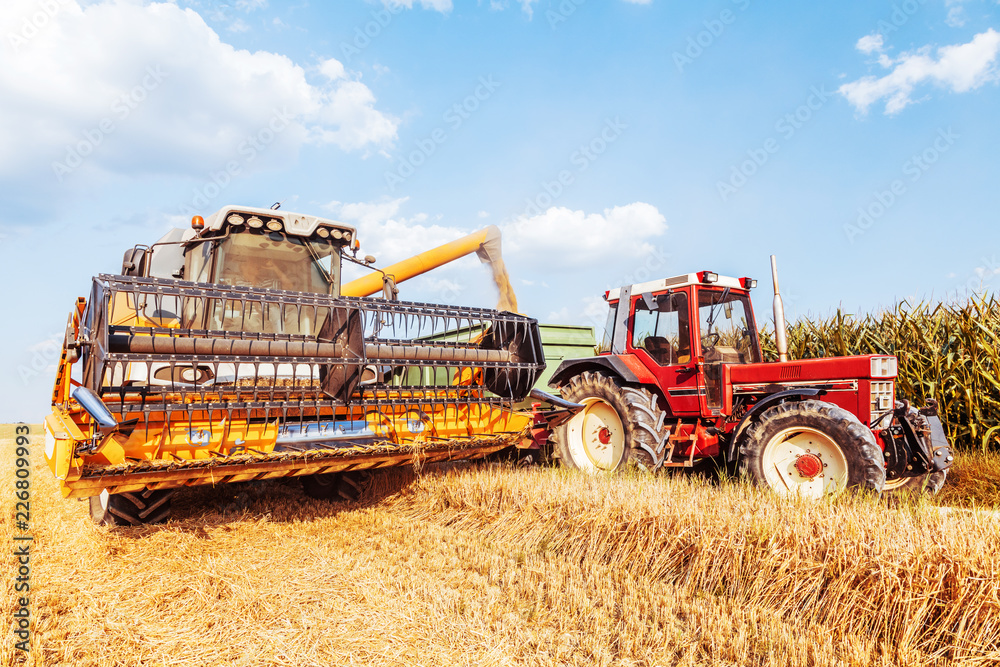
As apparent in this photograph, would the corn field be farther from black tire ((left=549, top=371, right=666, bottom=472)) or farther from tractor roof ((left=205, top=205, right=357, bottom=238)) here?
tractor roof ((left=205, top=205, right=357, bottom=238))

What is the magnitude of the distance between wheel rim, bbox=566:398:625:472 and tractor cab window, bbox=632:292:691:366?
0.67 m

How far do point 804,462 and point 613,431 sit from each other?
5.33ft

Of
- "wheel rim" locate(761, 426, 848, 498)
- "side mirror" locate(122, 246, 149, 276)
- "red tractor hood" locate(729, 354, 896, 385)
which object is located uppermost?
"side mirror" locate(122, 246, 149, 276)

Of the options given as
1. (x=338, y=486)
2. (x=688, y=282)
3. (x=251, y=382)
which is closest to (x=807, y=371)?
(x=688, y=282)

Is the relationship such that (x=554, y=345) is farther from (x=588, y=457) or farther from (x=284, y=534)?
(x=284, y=534)

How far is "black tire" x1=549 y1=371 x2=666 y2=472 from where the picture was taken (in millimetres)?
5262

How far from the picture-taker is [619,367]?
19.3 feet

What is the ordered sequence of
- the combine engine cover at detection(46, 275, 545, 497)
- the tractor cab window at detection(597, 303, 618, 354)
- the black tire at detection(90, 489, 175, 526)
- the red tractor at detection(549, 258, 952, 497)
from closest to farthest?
the combine engine cover at detection(46, 275, 545, 497), the black tire at detection(90, 489, 175, 526), the red tractor at detection(549, 258, 952, 497), the tractor cab window at detection(597, 303, 618, 354)

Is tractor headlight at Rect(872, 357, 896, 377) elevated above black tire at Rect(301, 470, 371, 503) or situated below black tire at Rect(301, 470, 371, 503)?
above


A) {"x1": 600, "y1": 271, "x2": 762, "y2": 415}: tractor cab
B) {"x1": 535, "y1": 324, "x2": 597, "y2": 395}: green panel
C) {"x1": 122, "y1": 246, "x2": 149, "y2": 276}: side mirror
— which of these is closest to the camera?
{"x1": 122, "y1": 246, "x2": 149, "y2": 276}: side mirror

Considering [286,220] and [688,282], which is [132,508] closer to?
[286,220]

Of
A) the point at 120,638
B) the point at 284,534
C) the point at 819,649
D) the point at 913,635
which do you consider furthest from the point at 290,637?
the point at 913,635

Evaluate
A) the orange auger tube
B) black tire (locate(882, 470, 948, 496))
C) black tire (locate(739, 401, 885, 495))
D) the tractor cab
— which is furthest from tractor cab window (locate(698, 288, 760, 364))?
the orange auger tube

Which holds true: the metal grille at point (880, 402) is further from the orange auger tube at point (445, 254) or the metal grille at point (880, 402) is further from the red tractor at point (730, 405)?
the orange auger tube at point (445, 254)
